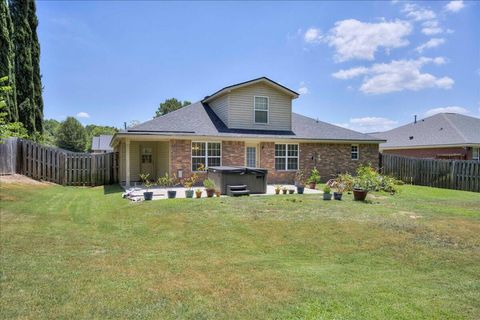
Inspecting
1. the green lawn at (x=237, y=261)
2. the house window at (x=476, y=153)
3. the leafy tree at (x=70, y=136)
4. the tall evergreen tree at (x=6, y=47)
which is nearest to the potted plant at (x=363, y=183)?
the green lawn at (x=237, y=261)

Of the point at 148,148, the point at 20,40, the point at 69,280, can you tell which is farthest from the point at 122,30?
the point at 69,280

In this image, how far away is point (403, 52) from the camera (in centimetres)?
1742

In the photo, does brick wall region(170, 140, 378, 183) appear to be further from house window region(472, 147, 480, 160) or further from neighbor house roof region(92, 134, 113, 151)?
neighbor house roof region(92, 134, 113, 151)

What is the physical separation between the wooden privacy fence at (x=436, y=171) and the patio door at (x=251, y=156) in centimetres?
865

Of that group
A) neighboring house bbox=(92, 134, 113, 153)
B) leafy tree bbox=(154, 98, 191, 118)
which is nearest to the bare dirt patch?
neighboring house bbox=(92, 134, 113, 153)

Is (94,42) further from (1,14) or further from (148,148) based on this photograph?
(148,148)

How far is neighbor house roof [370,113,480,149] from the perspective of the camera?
23344 mm

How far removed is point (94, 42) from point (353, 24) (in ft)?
48.1

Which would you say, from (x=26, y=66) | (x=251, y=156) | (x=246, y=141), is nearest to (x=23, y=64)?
(x=26, y=66)

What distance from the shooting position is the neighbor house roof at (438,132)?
76.6 ft

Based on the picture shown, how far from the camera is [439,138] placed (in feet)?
80.1

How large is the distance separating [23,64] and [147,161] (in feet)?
45.2

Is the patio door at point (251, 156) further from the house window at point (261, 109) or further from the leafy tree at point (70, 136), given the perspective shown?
the leafy tree at point (70, 136)

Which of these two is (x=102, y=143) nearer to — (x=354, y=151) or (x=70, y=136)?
(x=70, y=136)
